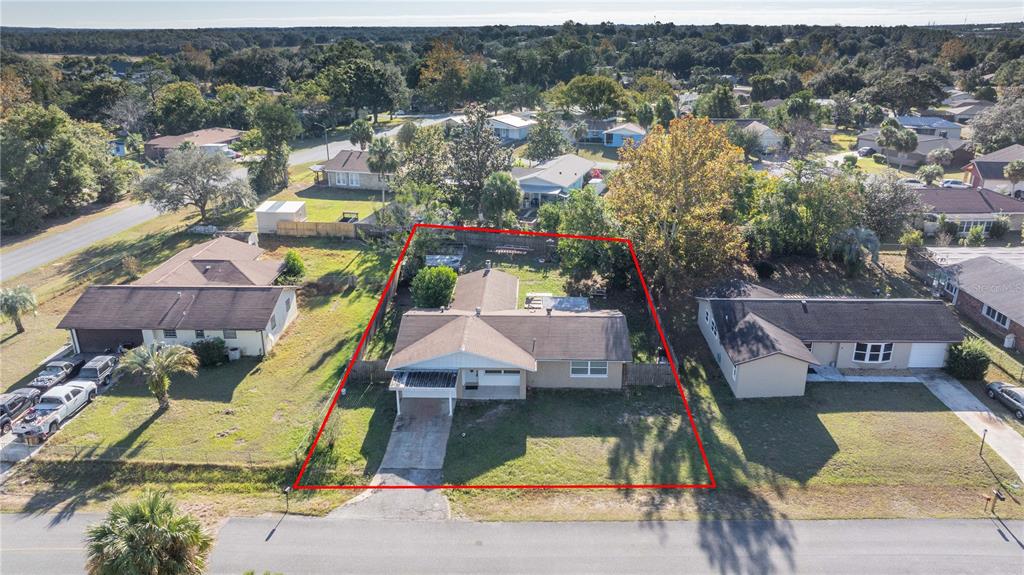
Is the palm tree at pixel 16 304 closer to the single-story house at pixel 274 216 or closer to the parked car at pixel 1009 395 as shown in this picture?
the single-story house at pixel 274 216

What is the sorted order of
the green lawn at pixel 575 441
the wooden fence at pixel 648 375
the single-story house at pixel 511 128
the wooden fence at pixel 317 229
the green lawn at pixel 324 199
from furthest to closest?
the single-story house at pixel 511 128
the green lawn at pixel 324 199
the wooden fence at pixel 317 229
the wooden fence at pixel 648 375
the green lawn at pixel 575 441

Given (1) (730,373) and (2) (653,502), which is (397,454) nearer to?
(2) (653,502)

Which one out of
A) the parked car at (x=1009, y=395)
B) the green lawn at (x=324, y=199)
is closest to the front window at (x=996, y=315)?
the parked car at (x=1009, y=395)

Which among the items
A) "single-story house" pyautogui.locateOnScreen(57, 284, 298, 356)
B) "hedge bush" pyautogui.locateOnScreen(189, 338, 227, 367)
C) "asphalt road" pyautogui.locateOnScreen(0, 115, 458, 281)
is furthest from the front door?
"asphalt road" pyautogui.locateOnScreen(0, 115, 458, 281)

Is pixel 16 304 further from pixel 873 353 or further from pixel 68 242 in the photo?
pixel 873 353

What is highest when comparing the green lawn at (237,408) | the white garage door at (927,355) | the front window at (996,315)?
the front window at (996,315)

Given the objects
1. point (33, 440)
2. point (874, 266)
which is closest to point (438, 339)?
point (33, 440)

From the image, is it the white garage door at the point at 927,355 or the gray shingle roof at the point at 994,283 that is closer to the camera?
the white garage door at the point at 927,355

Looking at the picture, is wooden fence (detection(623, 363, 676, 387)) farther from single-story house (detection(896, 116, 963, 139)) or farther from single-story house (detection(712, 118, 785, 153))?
single-story house (detection(896, 116, 963, 139))
